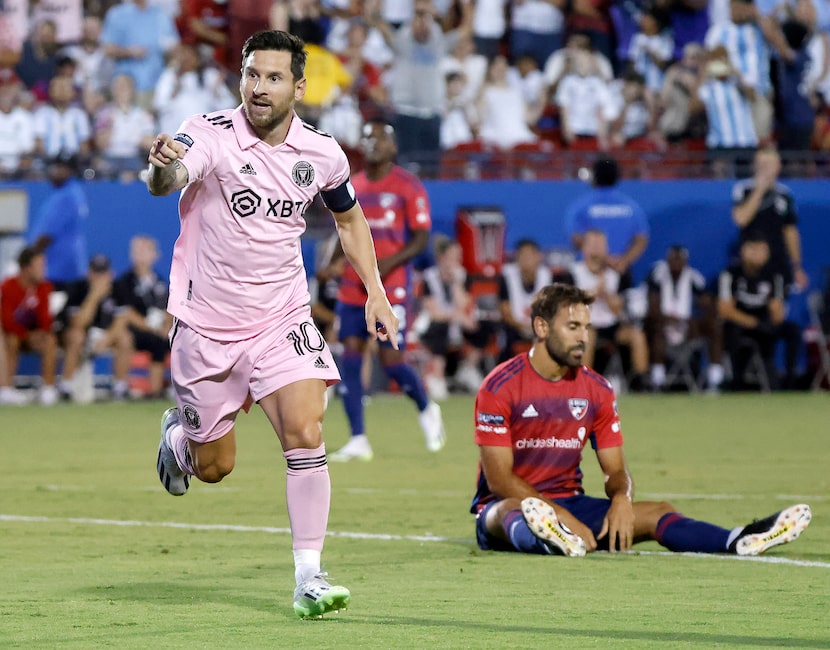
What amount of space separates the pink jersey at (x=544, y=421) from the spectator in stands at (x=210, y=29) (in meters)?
14.7

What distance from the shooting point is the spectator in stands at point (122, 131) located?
2156 centimetres

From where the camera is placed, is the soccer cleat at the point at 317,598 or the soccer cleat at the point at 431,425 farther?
the soccer cleat at the point at 431,425

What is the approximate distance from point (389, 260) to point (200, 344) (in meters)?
6.78

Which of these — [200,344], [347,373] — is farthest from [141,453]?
[200,344]

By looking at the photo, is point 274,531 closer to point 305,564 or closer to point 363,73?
point 305,564

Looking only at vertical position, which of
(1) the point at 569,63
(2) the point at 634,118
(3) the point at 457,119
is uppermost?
(1) the point at 569,63

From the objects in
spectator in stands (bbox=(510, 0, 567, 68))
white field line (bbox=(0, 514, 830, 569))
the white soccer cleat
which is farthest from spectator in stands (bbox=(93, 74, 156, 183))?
white field line (bbox=(0, 514, 830, 569))

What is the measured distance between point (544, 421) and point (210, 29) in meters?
15.2

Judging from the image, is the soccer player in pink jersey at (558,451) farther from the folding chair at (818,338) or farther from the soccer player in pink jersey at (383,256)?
the folding chair at (818,338)

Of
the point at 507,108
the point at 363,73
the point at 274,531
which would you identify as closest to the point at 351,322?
the point at 274,531

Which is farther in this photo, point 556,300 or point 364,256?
point 556,300

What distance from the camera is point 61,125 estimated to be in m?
21.5

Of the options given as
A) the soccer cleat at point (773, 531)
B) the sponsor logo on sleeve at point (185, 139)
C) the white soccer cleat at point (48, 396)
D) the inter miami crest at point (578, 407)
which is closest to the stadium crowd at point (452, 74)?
the white soccer cleat at point (48, 396)

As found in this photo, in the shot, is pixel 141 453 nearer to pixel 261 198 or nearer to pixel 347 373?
pixel 347 373
